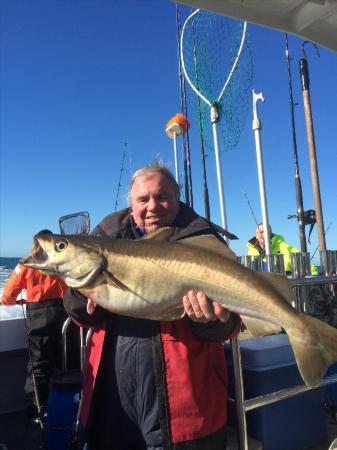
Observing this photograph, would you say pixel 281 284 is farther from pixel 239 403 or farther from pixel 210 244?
pixel 239 403

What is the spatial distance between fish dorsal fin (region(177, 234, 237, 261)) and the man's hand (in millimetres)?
277

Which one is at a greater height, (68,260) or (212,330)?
(68,260)

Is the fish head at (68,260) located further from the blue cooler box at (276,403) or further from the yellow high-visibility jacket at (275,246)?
the yellow high-visibility jacket at (275,246)

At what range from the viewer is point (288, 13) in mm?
2543

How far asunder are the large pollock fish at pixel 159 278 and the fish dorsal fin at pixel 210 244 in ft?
0.06

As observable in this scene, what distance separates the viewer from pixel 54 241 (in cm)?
234

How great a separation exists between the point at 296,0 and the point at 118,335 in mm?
2401

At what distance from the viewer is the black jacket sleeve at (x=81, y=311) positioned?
2568 mm

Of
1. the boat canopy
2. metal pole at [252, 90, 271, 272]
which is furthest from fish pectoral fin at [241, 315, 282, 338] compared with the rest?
metal pole at [252, 90, 271, 272]

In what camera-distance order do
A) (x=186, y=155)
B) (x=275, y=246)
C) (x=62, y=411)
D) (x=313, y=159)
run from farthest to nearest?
Answer: (x=275, y=246), (x=313, y=159), (x=186, y=155), (x=62, y=411)

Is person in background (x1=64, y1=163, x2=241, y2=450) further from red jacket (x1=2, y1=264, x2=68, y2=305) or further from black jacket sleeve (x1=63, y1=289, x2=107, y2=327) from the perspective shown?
red jacket (x1=2, y1=264, x2=68, y2=305)

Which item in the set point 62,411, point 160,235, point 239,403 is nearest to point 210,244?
point 160,235

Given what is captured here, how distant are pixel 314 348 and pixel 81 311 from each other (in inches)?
57.1

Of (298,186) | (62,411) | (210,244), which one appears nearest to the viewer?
(210,244)
